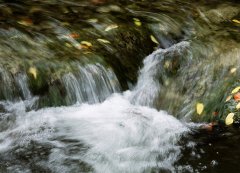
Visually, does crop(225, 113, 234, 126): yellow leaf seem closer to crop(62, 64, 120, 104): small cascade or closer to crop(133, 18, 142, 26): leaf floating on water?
crop(62, 64, 120, 104): small cascade

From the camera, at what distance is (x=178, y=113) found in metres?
5.82

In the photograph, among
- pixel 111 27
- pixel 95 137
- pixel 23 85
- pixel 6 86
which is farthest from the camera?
pixel 111 27

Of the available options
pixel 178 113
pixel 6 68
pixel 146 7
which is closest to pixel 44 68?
pixel 6 68

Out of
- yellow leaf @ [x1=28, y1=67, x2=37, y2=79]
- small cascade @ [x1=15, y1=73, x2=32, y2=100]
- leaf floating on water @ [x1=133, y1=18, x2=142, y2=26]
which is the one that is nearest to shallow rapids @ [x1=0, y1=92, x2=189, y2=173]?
small cascade @ [x1=15, y1=73, x2=32, y2=100]

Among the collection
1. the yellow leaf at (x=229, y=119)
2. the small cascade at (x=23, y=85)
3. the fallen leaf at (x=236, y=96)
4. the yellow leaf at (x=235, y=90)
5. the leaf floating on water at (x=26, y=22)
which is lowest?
the yellow leaf at (x=229, y=119)

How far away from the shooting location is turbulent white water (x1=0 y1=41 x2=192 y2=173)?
15.1 ft

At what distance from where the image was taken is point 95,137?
521 cm

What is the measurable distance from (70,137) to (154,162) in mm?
1116

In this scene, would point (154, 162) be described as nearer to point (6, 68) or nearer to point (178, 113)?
point (178, 113)

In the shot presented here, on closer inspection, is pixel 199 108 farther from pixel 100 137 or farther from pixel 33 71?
pixel 33 71

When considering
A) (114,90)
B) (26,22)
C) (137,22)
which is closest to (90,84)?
(114,90)

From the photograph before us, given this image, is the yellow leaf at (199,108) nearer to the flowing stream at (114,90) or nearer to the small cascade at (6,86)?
the flowing stream at (114,90)

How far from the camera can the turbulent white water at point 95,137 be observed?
4.59 m

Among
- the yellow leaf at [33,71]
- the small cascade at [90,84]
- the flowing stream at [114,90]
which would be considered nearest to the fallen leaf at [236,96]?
the flowing stream at [114,90]
